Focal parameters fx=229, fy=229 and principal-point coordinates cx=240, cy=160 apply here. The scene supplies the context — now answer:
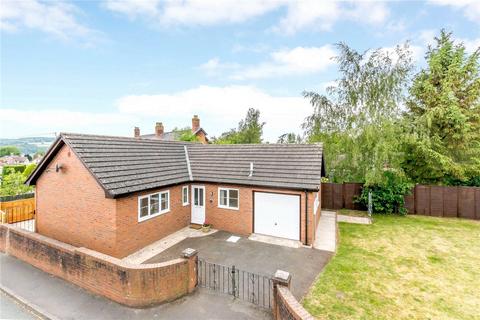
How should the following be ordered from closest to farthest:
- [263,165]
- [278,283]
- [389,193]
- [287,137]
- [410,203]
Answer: [278,283] → [263,165] → [389,193] → [410,203] → [287,137]

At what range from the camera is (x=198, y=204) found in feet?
44.0

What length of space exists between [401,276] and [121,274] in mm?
9384

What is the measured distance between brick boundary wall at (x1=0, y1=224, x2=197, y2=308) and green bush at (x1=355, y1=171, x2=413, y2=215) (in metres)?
14.4

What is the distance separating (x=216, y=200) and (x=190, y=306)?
21.9 ft

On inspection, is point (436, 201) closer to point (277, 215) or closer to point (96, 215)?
point (277, 215)

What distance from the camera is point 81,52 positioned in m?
16.2

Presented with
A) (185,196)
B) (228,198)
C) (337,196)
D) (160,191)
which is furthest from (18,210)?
(337,196)

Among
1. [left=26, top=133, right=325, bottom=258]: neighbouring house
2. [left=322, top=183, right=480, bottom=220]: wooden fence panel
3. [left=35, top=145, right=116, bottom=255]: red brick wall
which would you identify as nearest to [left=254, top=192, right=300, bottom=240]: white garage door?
[left=26, top=133, right=325, bottom=258]: neighbouring house

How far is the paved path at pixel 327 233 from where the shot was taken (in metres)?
10.8

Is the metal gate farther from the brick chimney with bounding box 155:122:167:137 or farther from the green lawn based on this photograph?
the brick chimney with bounding box 155:122:167:137

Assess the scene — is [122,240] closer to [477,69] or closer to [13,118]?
[477,69]

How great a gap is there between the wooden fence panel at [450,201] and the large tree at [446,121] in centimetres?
137

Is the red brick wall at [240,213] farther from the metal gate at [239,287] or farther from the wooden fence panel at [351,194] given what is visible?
the wooden fence panel at [351,194]

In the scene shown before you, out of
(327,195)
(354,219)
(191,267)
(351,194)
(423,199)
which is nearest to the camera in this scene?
(191,267)
